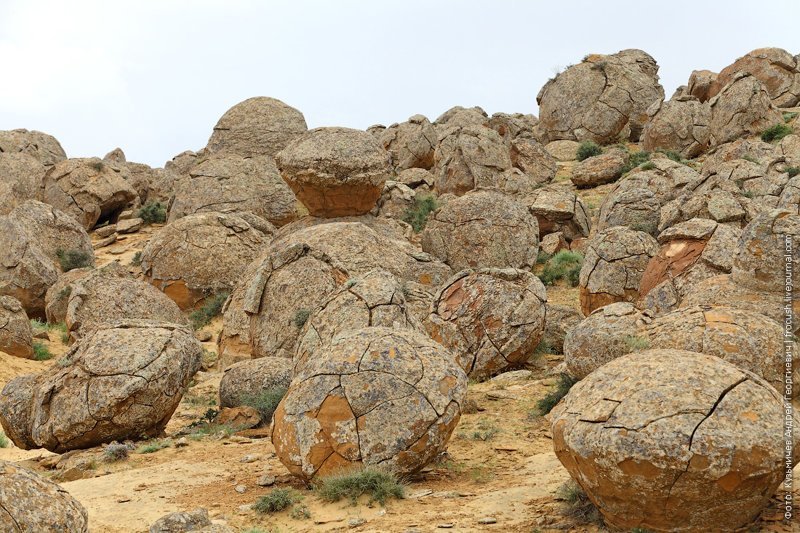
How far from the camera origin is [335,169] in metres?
21.4

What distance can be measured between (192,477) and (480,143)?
2256 centimetres

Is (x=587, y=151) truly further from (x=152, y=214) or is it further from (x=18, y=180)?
(x=18, y=180)

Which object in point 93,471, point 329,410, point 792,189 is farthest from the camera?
point 792,189

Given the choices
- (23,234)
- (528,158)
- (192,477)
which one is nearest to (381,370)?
(192,477)

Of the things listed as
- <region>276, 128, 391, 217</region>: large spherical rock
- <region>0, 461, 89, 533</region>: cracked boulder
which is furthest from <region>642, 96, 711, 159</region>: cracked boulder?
<region>0, 461, 89, 533</region>: cracked boulder

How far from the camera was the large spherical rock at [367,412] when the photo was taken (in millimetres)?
9070

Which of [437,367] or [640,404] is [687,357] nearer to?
[640,404]

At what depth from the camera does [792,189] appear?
20000mm

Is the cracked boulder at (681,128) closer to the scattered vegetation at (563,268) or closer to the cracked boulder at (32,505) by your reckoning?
the scattered vegetation at (563,268)

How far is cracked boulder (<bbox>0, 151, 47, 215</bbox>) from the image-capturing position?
32000 millimetres

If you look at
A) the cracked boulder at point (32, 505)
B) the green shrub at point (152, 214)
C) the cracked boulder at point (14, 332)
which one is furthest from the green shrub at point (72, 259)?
the cracked boulder at point (32, 505)

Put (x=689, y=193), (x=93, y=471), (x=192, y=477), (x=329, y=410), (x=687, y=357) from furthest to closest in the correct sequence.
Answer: (x=689, y=193), (x=93, y=471), (x=192, y=477), (x=329, y=410), (x=687, y=357)

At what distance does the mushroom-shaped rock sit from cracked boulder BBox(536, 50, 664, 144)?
19.8 ft

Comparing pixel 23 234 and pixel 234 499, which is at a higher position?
pixel 23 234
